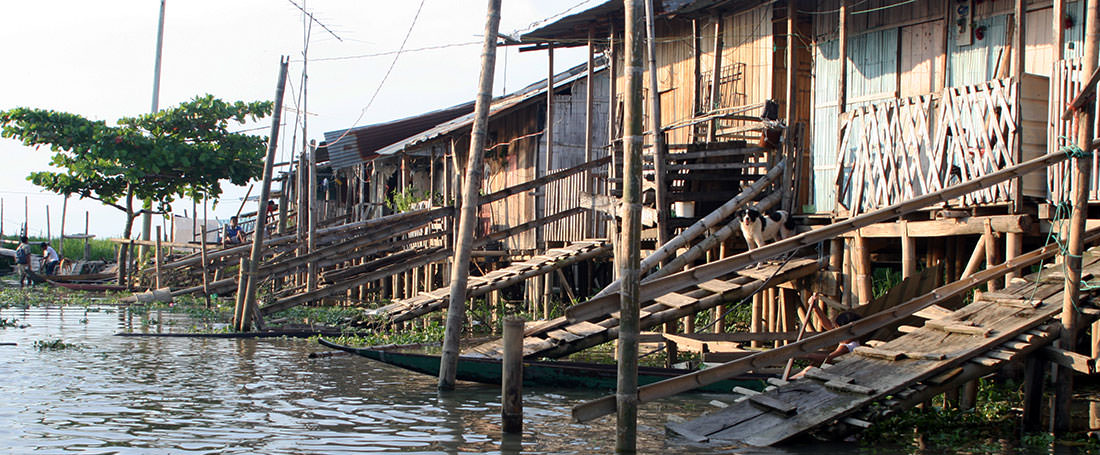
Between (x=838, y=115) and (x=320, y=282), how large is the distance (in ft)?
36.5

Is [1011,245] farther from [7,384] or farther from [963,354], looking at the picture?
[7,384]

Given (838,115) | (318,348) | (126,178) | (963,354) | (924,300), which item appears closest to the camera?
(963,354)

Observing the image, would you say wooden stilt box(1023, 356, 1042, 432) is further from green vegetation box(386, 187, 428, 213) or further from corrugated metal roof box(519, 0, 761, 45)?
green vegetation box(386, 187, 428, 213)

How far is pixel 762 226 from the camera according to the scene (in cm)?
1227

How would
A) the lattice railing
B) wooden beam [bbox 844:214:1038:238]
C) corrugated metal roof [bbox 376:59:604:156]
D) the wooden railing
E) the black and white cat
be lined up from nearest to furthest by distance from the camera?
wooden beam [bbox 844:214:1038:238] → the lattice railing → the wooden railing → the black and white cat → corrugated metal roof [bbox 376:59:604:156]

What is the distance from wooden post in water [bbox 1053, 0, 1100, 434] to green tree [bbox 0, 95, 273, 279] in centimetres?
2590

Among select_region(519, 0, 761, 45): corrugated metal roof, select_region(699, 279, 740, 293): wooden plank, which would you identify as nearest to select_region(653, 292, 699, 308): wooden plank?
select_region(699, 279, 740, 293): wooden plank

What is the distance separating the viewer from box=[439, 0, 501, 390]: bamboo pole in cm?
958

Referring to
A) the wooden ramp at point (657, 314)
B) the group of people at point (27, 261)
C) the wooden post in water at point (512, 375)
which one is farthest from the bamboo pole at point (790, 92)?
the group of people at point (27, 261)

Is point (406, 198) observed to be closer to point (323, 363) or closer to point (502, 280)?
point (502, 280)

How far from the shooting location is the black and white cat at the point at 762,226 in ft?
39.9

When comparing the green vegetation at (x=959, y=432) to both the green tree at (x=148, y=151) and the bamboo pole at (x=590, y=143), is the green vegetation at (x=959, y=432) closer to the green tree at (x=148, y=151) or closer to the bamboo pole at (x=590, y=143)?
the bamboo pole at (x=590, y=143)

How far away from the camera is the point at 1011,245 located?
9250 millimetres

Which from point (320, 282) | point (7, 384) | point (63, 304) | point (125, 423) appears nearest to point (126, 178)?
point (63, 304)
